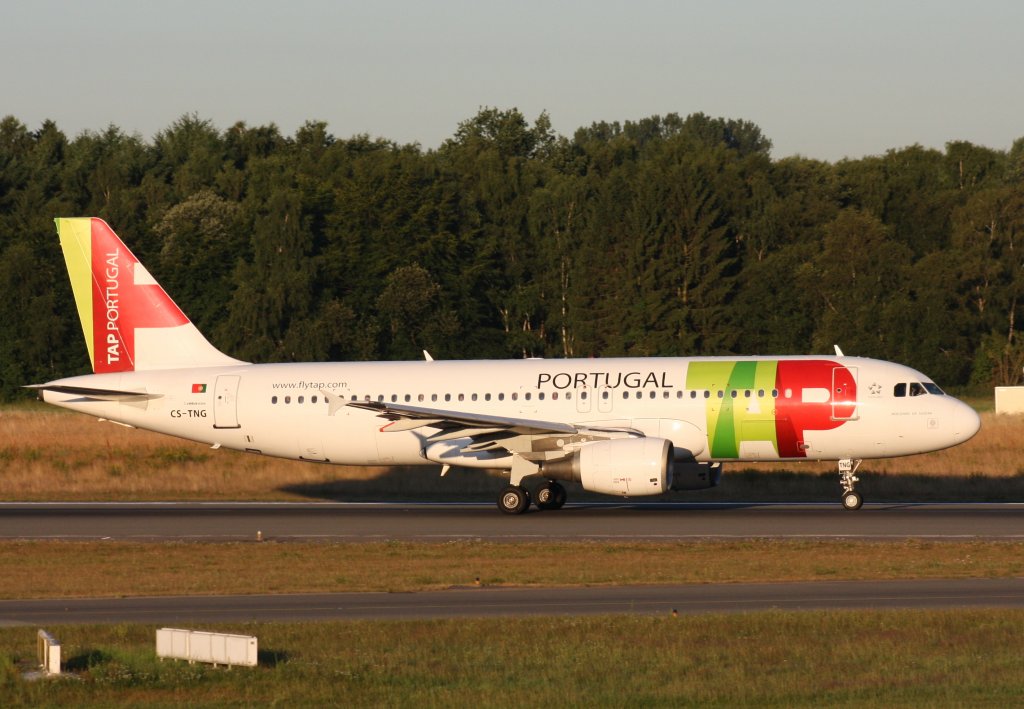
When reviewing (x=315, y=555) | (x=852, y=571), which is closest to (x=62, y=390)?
(x=315, y=555)

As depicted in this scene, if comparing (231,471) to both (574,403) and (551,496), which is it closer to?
(551,496)

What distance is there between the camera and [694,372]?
3466cm

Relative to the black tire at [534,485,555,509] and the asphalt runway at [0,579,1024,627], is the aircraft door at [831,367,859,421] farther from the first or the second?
the asphalt runway at [0,579,1024,627]

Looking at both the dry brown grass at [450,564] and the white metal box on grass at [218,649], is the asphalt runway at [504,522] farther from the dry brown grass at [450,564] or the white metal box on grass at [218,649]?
the white metal box on grass at [218,649]

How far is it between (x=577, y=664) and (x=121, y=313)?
25513mm

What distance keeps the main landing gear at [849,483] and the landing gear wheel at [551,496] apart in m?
6.76

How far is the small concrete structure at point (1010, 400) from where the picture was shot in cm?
6178

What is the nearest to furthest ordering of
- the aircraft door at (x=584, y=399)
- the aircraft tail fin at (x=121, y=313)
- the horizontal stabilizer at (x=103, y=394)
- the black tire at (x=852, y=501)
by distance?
1. the black tire at (x=852, y=501)
2. the aircraft door at (x=584, y=399)
3. the horizontal stabilizer at (x=103, y=394)
4. the aircraft tail fin at (x=121, y=313)

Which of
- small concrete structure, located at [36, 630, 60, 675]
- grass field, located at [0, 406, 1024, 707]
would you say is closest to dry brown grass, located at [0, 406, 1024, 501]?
grass field, located at [0, 406, 1024, 707]

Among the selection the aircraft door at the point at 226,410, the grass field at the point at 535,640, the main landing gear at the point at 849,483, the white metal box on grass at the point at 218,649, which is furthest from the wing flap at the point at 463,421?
the white metal box on grass at the point at 218,649

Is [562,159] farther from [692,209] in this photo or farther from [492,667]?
[492,667]

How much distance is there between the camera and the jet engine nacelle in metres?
Answer: 32.1

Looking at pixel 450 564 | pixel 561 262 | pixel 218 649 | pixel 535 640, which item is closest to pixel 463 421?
pixel 450 564

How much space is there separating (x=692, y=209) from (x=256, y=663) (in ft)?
249
